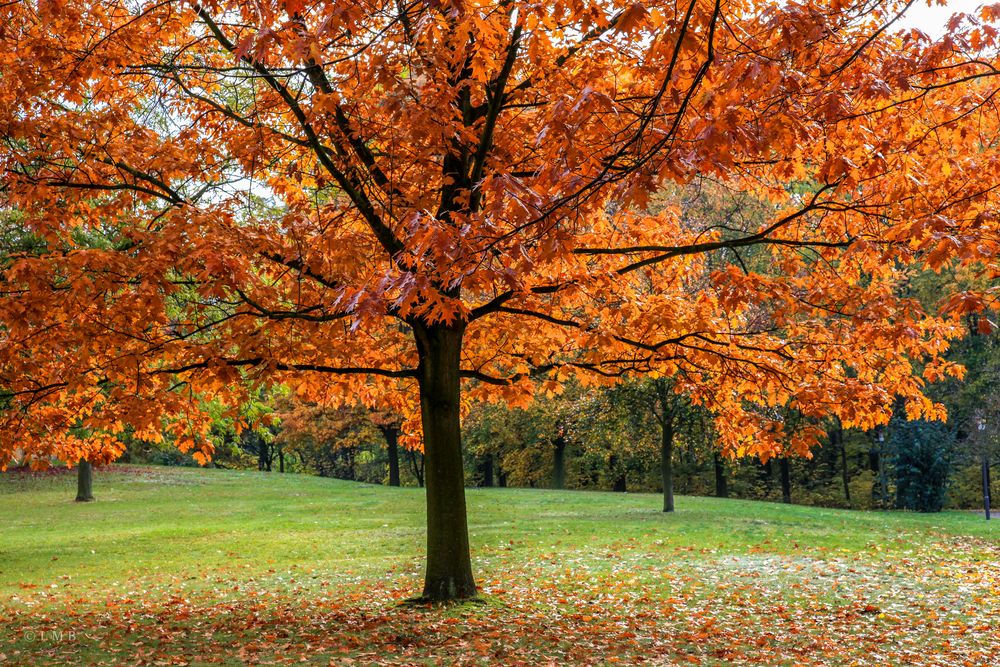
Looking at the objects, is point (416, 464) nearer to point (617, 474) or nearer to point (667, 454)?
point (617, 474)

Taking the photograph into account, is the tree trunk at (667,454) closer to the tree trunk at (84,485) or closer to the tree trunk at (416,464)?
the tree trunk at (84,485)

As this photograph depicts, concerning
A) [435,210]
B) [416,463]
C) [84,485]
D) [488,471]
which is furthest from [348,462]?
[435,210]

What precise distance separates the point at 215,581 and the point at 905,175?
38.4 feet

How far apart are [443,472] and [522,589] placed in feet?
9.53

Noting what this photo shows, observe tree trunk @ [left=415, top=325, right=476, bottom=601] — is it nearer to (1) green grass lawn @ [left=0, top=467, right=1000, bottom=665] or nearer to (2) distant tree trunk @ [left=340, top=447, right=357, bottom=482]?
(1) green grass lawn @ [left=0, top=467, right=1000, bottom=665]

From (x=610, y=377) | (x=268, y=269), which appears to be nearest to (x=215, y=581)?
(x=268, y=269)

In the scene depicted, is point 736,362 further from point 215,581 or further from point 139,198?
point 215,581

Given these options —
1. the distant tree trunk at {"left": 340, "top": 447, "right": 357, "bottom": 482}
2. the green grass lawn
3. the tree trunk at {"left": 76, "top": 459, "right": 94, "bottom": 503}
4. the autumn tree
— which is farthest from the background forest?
the tree trunk at {"left": 76, "top": 459, "right": 94, "bottom": 503}

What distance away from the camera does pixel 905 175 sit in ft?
22.6

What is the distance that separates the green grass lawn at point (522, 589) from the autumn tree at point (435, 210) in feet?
5.68

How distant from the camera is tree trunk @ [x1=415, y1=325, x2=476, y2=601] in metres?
9.19

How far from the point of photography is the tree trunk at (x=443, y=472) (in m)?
9.19

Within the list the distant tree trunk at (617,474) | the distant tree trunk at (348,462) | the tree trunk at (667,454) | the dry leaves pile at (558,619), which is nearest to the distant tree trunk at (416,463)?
the distant tree trunk at (348,462)

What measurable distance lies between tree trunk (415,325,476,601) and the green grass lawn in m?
0.45
